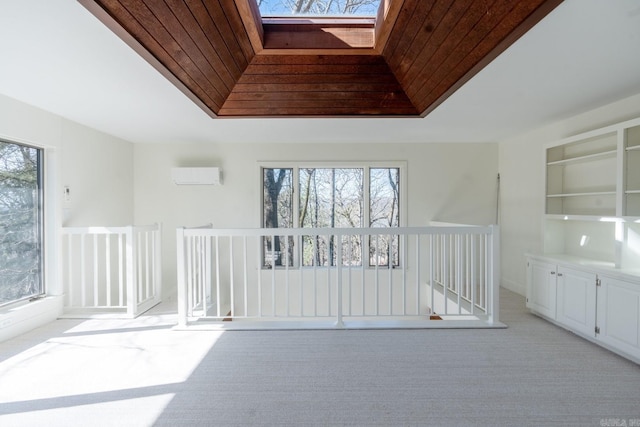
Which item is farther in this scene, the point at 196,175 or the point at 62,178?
the point at 196,175

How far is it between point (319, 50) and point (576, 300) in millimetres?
3179

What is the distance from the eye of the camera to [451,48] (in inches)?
83.5

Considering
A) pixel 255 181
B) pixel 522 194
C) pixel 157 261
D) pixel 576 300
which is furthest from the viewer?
pixel 255 181

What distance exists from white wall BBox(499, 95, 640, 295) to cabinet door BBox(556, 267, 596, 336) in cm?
66

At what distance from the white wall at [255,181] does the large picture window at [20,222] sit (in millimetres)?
1503

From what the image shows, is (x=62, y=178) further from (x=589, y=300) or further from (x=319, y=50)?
(x=589, y=300)

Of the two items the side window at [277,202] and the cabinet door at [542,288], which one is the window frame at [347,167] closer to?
the side window at [277,202]

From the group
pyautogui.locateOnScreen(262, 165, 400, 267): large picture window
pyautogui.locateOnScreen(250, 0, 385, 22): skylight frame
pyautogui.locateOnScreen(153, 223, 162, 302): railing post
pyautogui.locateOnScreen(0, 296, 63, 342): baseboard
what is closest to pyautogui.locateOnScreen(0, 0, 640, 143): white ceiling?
pyautogui.locateOnScreen(262, 165, 400, 267): large picture window

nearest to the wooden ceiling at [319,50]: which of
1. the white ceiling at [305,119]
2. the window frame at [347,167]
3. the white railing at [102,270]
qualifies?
the white ceiling at [305,119]

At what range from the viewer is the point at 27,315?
8.97ft

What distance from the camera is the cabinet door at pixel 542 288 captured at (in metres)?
2.88

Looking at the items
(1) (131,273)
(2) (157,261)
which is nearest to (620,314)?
(1) (131,273)

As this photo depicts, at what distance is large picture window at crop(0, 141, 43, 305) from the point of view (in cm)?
266

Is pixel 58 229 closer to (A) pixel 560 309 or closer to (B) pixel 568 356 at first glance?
(B) pixel 568 356
